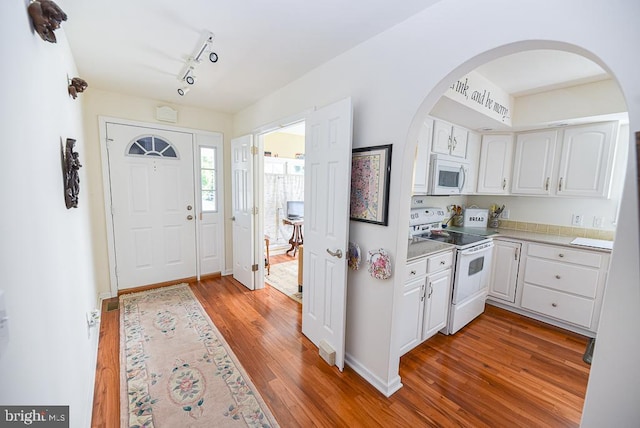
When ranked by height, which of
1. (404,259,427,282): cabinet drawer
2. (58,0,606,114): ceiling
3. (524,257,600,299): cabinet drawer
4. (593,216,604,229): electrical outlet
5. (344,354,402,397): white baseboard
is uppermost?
(58,0,606,114): ceiling

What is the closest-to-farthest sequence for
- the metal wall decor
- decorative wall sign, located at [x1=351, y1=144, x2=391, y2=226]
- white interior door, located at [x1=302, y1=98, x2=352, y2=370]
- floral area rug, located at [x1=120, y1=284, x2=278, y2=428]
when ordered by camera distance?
the metal wall decor
floral area rug, located at [x1=120, y1=284, x2=278, y2=428]
decorative wall sign, located at [x1=351, y1=144, x2=391, y2=226]
white interior door, located at [x1=302, y1=98, x2=352, y2=370]

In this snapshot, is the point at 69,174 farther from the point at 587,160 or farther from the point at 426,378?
the point at 587,160

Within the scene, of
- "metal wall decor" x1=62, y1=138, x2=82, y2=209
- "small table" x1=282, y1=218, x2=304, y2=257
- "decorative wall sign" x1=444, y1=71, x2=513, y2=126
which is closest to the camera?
"metal wall decor" x1=62, y1=138, x2=82, y2=209

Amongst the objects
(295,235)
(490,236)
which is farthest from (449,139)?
(295,235)

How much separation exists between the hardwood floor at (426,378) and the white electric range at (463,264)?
0.19 meters

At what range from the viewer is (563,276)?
106 inches

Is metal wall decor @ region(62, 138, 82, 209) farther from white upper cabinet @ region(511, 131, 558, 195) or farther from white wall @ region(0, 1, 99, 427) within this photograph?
white upper cabinet @ region(511, 131, 558, 195)

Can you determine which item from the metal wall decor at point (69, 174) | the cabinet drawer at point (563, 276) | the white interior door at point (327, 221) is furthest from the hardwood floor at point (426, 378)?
the metal wall decor at point (69, 174)

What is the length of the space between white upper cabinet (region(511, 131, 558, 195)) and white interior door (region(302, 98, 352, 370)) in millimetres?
2606

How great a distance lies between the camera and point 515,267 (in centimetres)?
298

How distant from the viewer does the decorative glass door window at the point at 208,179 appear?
374cm

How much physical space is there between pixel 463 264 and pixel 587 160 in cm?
177

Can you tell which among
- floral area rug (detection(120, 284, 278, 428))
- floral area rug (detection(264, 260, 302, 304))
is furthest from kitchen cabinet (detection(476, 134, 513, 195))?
floral area rug (detection(120, 284, 278, 428))

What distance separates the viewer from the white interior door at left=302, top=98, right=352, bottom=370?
1892mm
